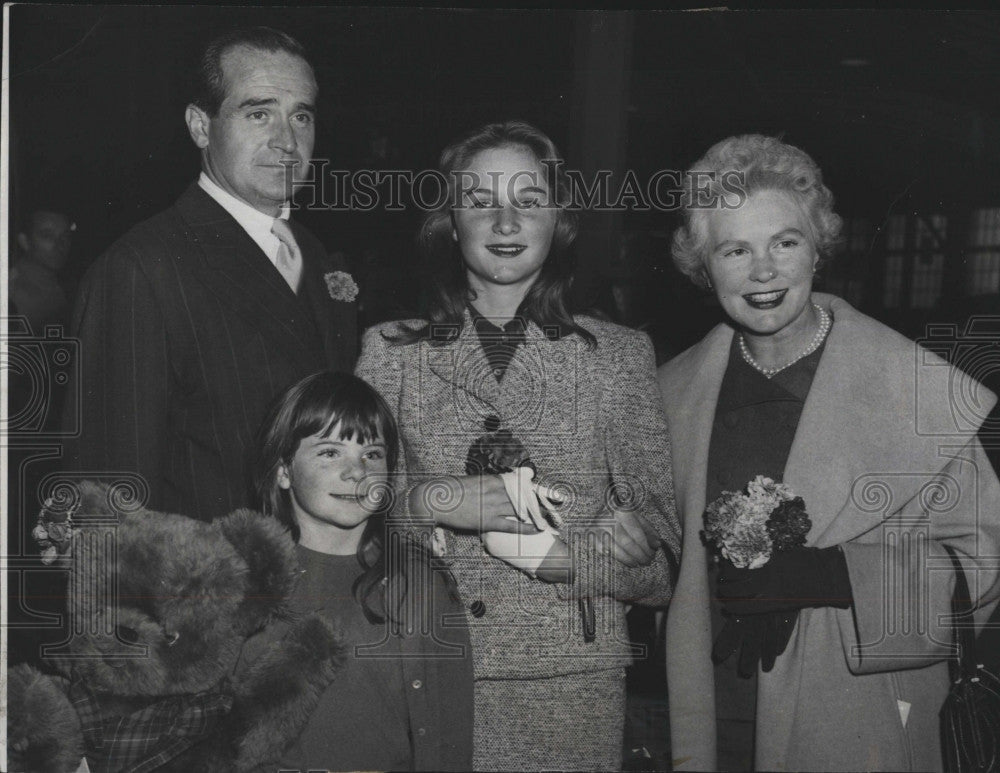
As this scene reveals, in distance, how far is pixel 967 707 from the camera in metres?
2.60

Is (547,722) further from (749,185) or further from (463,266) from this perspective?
(749,185)

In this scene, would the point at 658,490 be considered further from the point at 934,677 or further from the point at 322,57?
the point at 322,57

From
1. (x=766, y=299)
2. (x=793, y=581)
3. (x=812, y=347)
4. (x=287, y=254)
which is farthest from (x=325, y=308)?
(x=793, y=581)

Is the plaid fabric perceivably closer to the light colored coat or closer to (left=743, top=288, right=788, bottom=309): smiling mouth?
the light colored coat

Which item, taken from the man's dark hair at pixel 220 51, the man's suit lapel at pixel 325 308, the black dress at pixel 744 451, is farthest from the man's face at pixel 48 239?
the black dress at pixel 744 451

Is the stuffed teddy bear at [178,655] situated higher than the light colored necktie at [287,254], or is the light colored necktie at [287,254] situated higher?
the light colored necktie at [287,254]

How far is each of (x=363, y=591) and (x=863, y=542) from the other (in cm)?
134

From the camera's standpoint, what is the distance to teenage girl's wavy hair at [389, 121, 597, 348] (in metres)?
2.60

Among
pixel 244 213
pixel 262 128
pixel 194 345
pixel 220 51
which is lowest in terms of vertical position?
pixel 194 345

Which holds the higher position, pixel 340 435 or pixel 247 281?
pixel 247 281

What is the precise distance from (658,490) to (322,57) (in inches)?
58.5

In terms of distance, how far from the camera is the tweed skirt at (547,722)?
2.57 m

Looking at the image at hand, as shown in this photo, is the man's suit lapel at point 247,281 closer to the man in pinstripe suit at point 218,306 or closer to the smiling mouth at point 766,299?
the man in pinstripe suit at point 218,306

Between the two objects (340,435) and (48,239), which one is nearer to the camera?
(340,435)
